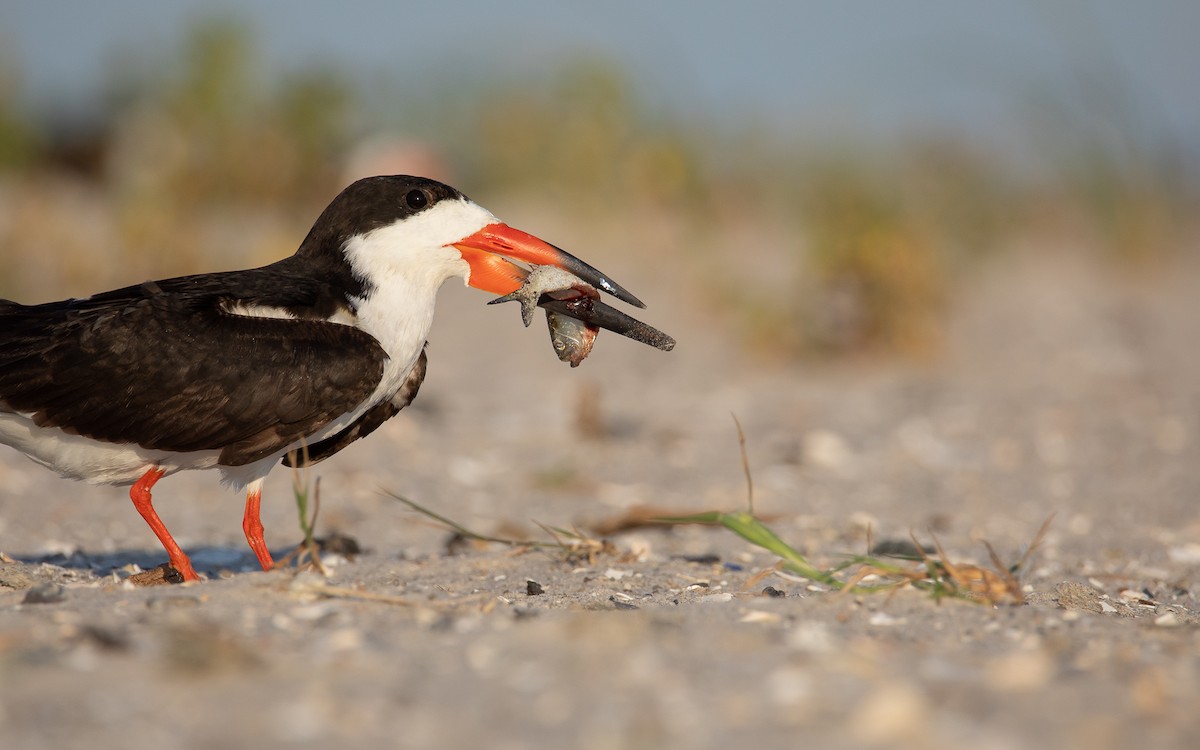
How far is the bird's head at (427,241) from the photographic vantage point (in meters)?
3.86

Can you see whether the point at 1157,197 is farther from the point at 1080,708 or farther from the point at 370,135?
the point at 1080,708

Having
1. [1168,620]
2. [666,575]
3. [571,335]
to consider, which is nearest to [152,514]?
[571,335]

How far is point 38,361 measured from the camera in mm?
3545

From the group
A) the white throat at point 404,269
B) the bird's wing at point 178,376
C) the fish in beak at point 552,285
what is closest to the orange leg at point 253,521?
the bird's wing at point 178,376

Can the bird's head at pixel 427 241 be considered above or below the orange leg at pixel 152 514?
above

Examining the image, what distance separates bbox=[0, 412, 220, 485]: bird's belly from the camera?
363 centimetres

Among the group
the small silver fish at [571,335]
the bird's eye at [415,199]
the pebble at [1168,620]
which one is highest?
the bird's eye at [415,199]

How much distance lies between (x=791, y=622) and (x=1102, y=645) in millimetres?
668

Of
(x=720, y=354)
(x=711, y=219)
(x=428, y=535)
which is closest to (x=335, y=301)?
(x=428, y=535)

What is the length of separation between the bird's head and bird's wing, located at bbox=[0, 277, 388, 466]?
37cm

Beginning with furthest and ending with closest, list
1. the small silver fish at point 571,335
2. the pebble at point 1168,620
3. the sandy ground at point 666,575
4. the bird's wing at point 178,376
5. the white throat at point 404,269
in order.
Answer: the small silver fish at point 571,335
the white throat at point 404,269
the bird's wing at point 178,376
the pebble at point 1168,620
the sandy ground at point 666,575

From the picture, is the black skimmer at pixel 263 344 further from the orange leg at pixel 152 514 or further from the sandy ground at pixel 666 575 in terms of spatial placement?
the sandy ground at pixel 666 575

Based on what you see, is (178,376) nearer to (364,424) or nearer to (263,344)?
(263,344)

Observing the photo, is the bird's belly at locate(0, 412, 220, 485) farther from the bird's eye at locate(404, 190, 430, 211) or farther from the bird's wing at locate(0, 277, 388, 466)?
the bird's eye at locate(404, 190, 430, 211)
